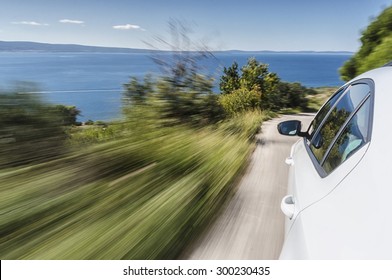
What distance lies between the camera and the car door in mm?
1013

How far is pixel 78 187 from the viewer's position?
112 inches

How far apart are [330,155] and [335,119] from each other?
0.36m

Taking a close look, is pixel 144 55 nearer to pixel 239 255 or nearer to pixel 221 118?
pixel 221 118

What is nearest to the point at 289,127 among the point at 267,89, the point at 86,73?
the point at 86,73

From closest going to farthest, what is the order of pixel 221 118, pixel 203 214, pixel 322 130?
pixel 322 130
pixel 203 214
pixel 221 118

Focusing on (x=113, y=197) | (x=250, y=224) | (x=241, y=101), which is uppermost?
(x=241, y=101)

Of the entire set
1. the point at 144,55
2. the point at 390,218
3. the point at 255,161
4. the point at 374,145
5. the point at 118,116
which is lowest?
the point at 255,161

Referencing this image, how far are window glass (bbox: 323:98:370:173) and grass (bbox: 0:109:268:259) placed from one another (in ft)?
4.83

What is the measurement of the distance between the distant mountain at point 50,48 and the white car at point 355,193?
3.99 m

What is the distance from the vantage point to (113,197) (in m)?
2.79

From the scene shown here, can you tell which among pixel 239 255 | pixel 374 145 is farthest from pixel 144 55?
pixel 374 145

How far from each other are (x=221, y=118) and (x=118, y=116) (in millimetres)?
3523

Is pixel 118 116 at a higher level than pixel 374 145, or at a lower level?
lower

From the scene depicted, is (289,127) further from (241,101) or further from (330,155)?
(241,101)
